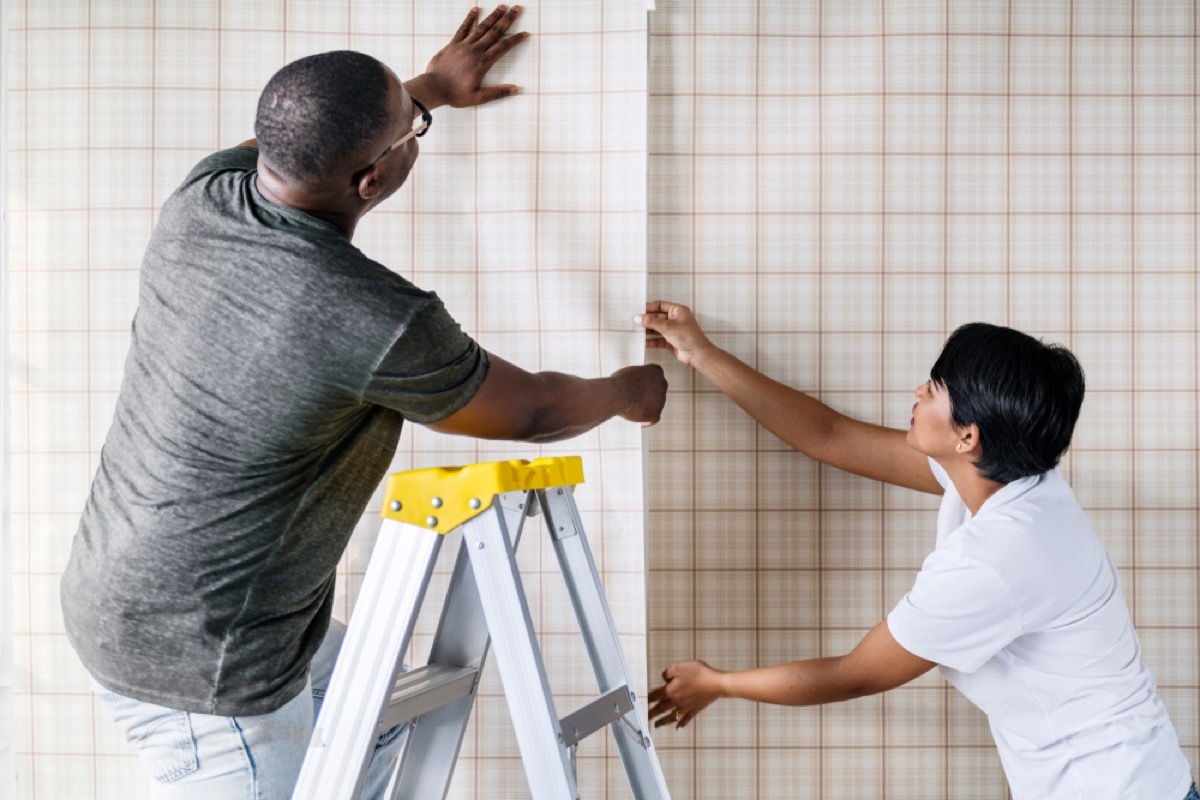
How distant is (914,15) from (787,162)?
0.34m

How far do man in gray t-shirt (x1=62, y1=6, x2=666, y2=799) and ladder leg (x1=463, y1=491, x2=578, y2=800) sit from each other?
0.15 meters

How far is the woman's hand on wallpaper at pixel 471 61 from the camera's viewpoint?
4.80 feet

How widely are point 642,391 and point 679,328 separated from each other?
0.22m

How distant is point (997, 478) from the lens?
1312 millimetres

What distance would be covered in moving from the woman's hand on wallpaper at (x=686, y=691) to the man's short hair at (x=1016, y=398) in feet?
1.74

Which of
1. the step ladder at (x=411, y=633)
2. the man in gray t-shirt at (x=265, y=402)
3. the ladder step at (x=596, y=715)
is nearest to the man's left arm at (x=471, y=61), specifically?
the man in gray t-shirt at (x=265, y=402)

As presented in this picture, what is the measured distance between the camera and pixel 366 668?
1006 mm

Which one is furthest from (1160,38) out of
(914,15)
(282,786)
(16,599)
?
(16,599)

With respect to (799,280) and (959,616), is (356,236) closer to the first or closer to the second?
(799,280)

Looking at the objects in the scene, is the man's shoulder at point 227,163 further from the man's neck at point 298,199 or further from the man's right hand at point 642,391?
the man's right hand at point 642,391

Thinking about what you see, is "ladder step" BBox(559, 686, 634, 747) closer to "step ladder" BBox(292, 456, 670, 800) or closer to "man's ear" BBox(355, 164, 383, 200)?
"step ladder" BBox(292, 456, 670, 800)

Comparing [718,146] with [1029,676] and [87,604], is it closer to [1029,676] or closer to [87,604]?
[1029,676]

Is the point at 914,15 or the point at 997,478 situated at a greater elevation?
the point at 914,15

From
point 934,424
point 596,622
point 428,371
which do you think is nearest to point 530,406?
point 428,371
